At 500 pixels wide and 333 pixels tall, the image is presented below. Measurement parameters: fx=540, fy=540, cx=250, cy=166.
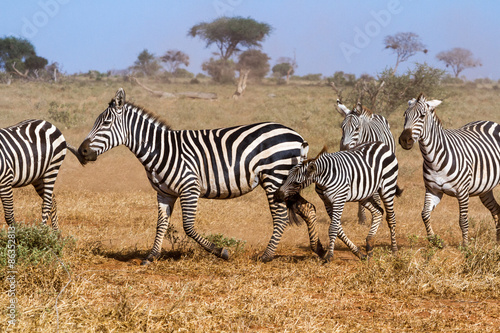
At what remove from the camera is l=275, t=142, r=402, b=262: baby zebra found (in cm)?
634

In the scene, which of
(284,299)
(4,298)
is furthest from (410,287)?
(4,298)

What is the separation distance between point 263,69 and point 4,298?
38.1m

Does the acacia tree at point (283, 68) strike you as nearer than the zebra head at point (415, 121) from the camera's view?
No

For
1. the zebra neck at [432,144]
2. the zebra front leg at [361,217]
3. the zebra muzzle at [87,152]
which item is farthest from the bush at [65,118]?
the zebra neck at [432,144]

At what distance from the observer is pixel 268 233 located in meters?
8.48

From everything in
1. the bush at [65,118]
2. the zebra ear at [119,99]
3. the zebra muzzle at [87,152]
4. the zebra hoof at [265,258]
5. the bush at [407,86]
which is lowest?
the zebra hoof at [265,258]

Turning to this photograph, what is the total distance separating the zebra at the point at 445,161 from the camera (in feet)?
23.6

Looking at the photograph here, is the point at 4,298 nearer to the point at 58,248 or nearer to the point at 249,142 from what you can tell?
the point at 58,248

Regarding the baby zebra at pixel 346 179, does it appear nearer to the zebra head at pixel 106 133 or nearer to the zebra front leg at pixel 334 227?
the zebra front leg at pixel 334 227

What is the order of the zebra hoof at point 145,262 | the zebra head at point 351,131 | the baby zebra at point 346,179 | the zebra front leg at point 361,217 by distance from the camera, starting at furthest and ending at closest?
the zebra front leg at point 361,217, the zebra head at point 351,131, the baby zebra at point 346,179, the zebra hoof at point 145,262

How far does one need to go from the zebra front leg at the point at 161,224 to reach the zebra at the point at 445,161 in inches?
123

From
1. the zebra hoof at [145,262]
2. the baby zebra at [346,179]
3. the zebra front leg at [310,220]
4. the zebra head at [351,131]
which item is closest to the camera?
the zebra hoof at [145,262]

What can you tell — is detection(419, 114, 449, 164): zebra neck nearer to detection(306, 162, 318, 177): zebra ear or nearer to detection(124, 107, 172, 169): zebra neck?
detection(306, 162, 318, 177): zebra ear

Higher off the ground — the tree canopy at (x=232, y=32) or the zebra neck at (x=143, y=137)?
the tree canopy at (x=232, y=32)
